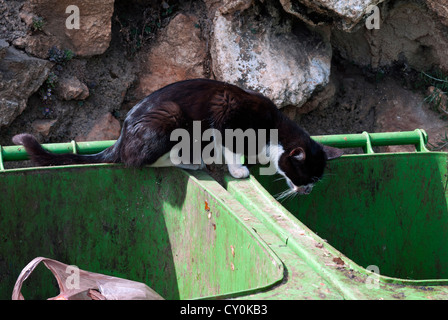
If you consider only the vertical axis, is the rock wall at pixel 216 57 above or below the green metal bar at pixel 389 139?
above

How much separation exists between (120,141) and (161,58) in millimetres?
1561

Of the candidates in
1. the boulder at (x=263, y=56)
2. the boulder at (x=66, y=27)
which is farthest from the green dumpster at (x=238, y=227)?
the boulder at (x=66, y=27)

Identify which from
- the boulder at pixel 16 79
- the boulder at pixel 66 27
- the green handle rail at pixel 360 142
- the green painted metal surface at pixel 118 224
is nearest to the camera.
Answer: the green painted metal surface at pixel 118 224

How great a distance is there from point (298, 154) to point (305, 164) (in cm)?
6

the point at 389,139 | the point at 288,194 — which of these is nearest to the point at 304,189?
the point at 288,194

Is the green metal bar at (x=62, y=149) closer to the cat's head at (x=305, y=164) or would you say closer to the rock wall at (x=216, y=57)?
the cat's head at (x=305, y=164)

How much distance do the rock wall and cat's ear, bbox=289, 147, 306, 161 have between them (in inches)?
42.5

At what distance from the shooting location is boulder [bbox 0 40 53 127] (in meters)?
3.49

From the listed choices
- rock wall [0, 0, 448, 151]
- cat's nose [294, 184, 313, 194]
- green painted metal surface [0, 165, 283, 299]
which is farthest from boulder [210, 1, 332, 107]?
A: green painted metal surface [0, 165, 283, 299]

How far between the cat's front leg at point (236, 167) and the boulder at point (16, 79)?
1551mm

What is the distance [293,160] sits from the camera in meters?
2.89

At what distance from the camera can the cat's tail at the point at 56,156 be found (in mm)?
2498

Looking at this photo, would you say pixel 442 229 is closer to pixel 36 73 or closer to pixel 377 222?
pixel 377 222

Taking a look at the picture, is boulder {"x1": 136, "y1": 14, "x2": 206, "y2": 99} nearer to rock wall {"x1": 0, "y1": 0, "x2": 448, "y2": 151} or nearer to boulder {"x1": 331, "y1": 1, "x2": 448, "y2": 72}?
rock wall {"x1": 0, "y1": 0, "x2": 448, "y2": 151}
